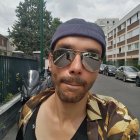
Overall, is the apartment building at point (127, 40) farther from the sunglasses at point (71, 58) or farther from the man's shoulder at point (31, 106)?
the sunglasses at point (71, 58)

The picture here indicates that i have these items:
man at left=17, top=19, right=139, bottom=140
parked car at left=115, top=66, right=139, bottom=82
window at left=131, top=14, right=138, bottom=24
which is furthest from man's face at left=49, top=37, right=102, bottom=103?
window at left=131, top=14, right=138, bottom=24

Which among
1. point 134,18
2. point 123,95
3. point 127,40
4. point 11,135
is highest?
point 134,18

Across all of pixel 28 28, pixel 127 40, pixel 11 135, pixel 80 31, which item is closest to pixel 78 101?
pixel 80 31

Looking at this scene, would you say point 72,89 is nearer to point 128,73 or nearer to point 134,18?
point 128,73

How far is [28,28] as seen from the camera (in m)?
55.5

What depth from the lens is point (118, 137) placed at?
5.00 feet

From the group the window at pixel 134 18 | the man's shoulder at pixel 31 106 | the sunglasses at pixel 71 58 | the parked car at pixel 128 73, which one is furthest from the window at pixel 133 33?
the sunglasses at pixel 71 58

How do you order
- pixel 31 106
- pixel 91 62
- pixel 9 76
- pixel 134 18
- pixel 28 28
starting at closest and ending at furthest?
pixel 91 62, pixel 31 106, pixel 9 76, pixel 28 28, pixel 134 18

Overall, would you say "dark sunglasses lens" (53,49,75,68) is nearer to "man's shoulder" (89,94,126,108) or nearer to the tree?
"man's shoulder" (89,94,126,108)

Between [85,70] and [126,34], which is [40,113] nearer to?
[85,70]

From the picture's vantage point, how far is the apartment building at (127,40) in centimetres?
6514

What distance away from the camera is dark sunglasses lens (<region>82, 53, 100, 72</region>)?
162 centimetres

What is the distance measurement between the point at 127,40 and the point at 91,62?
74446 millimetres

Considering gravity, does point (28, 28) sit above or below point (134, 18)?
below
